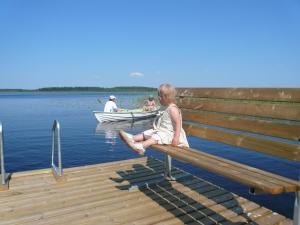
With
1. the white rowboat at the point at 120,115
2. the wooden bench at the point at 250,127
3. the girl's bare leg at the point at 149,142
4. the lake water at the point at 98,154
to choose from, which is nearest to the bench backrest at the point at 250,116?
the wooden bench at the point at 250,127

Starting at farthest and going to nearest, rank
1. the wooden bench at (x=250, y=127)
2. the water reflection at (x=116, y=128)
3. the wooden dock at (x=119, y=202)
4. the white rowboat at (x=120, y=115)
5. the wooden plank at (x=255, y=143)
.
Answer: the white rowboat at (x=120, y=115)
the water reflection at (x=116, y=128)
the wooden dock at (x=119, y=202)
the wooden plank at (x=255, y=143)
the wooden bench at (x=250, y=127)

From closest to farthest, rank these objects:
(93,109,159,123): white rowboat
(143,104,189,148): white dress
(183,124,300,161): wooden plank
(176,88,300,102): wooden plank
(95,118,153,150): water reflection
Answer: (183,124,300,161): wooden plank → (176,88,300,102): wooden plank → (143,104,189,148): white dress → (95,118,153,150): water reflection → (93,109,159,123): white rowboat

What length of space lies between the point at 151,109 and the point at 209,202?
20317 mm

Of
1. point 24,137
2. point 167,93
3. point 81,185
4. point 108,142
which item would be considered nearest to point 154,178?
point 81,185

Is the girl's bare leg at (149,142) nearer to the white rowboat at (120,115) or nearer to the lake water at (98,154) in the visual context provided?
the lake water at (98,154)

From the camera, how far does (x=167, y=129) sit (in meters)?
4.57

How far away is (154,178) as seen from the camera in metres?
5.52

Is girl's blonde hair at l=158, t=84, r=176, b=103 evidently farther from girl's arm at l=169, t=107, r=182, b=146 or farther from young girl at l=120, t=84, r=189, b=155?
girl's arm at l=169, t=107, r=182, b=146

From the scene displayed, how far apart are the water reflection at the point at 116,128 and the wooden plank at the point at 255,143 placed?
37.7ft

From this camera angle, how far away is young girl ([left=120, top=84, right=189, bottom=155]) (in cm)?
430

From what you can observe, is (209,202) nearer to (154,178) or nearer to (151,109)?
(154,178)

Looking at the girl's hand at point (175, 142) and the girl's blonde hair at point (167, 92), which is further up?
the girl's blonde hair at point (167, 92)

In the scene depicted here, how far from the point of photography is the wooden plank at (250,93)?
3457mm

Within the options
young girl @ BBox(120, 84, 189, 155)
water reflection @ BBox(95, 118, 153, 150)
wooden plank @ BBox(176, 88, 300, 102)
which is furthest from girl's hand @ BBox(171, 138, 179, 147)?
water reflection @ BBox(95, 118, 153, 150)
